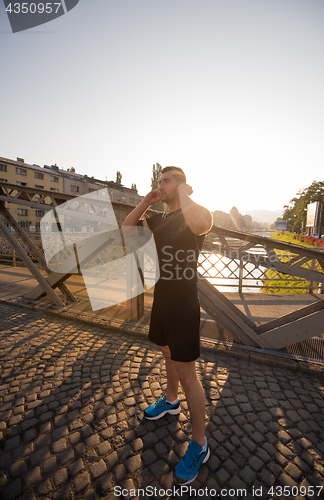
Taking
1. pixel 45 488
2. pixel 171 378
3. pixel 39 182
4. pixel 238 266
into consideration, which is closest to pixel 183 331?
pixel 171 378

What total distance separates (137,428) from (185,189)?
231 centimetres

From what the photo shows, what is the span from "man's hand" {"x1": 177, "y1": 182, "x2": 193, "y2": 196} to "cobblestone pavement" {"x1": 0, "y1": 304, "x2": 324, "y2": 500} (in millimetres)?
2233

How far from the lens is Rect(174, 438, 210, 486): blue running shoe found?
1.79 m

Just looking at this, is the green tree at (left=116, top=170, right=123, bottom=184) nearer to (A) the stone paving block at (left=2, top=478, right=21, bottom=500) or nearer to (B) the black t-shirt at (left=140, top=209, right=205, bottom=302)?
(B) the black t-shirt at (left=140, top=209, right=205, bottom=302)

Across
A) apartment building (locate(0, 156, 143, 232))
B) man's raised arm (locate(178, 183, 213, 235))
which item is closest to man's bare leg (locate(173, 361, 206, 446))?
man's raised arm (locate(178, 183, 213, 235))

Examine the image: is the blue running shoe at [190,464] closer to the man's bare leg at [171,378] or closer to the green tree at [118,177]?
the man's bare leg at [171,378]

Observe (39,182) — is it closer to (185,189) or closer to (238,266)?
(238,266)

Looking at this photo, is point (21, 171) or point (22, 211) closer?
point (21, 171)

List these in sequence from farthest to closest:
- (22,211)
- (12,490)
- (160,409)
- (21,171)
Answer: (22,211) < (21,171) < (160,409) < (12,490)

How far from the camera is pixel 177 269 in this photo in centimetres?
194

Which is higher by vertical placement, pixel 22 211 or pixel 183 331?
pixel 22 211

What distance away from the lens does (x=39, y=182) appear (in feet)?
167

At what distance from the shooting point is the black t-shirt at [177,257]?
75.4 inches

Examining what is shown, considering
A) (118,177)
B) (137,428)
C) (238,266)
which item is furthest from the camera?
(118,177)
